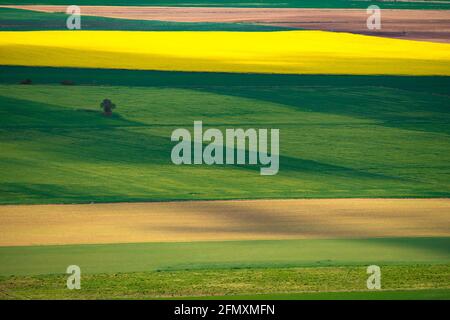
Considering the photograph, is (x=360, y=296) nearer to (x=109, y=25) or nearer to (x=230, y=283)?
(x=230, y=283)

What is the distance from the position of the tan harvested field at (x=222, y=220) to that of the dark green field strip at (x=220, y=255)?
27.0 inches

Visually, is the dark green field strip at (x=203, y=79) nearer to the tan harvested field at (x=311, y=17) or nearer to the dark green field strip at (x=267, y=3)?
the tan harvested field at (x=311, y=17)

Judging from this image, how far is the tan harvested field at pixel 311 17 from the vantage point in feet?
218

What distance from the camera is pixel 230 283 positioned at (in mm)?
20984

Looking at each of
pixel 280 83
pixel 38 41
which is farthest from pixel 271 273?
pixel 38 41

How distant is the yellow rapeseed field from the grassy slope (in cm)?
297

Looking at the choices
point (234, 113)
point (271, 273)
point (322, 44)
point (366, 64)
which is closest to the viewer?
point (271, 273)

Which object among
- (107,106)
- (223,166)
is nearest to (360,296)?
(223,166)

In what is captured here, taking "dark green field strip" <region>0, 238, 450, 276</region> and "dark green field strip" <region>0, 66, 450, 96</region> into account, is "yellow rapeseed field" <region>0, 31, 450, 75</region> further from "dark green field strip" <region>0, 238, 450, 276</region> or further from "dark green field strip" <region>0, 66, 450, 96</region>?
"dark green field strip" <region>0, 238, 450, 276</region>

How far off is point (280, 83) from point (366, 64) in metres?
8.38

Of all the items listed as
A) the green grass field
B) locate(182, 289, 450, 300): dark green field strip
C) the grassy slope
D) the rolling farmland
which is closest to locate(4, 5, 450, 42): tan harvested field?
the rolling farmland
